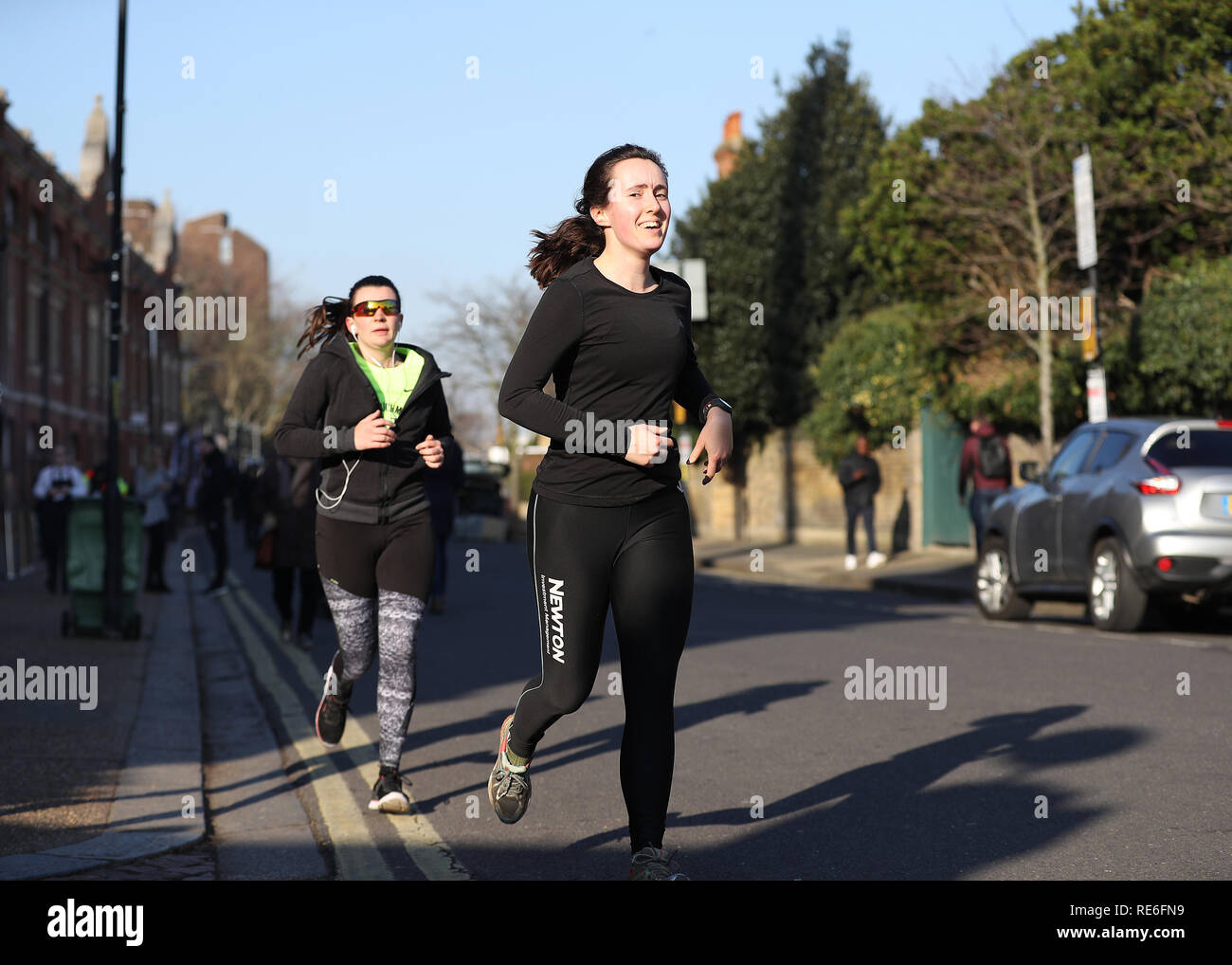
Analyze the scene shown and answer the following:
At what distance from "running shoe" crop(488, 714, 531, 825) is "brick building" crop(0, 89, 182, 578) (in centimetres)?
2062

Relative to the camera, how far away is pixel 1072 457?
1332cm

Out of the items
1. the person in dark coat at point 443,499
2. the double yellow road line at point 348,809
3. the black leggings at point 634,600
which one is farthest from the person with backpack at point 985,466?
the black leggings at point 634,600

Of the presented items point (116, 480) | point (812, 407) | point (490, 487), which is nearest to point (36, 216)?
point (490, 487)

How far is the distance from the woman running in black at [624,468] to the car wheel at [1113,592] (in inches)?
336

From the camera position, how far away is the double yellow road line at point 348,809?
5.14 metres

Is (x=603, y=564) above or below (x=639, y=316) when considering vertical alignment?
below

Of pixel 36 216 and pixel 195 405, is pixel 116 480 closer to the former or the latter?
pixel 36 216

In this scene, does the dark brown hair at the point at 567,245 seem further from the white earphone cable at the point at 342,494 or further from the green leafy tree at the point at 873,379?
the green leafy tree at the point at 873,379

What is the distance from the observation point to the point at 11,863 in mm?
4918

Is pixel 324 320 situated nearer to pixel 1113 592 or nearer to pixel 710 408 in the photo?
pixel 710 408

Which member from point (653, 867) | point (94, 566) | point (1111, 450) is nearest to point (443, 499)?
point (94, 566)

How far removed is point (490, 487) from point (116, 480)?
32209mm

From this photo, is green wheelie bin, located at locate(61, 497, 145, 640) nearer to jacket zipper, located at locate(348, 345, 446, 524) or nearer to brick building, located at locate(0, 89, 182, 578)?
jacket zipper, located at locate(348, 345, 446, 524)
